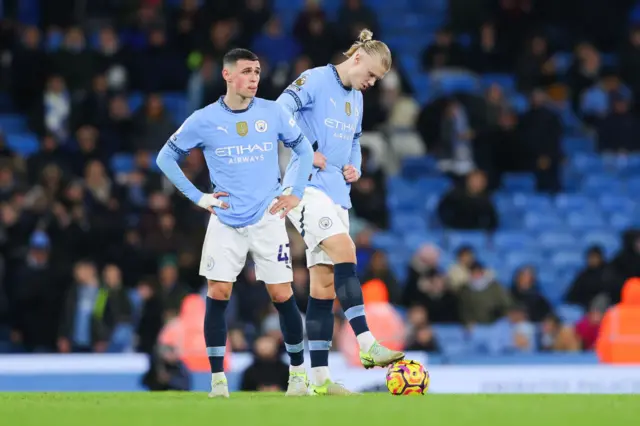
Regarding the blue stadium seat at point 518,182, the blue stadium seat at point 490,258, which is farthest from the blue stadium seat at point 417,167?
the blue stadium seat at point 490,258

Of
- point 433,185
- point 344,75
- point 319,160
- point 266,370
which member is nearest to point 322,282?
point 319,160

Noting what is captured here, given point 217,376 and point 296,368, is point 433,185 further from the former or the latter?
point 217,376

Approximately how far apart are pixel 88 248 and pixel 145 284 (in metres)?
1.35

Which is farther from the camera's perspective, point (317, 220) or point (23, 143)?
point (23, 143)

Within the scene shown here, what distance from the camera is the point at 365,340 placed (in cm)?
1026

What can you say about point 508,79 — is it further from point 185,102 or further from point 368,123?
point 185,102

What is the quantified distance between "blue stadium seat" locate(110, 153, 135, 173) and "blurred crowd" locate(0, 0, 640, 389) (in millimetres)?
178

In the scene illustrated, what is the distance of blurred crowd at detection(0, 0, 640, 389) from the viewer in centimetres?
1698

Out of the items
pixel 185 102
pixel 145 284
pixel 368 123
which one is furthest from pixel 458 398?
pixel 185 102

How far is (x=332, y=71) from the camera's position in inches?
426

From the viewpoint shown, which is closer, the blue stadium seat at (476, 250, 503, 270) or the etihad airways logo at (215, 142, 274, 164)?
the etihad airways logo at (215, 142, 274, 164)

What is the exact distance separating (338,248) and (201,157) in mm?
8985

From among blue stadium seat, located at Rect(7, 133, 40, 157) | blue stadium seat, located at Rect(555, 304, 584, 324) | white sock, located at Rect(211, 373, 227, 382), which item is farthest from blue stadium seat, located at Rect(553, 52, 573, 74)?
white sock, located at Rect(211, 373, 227, 382)

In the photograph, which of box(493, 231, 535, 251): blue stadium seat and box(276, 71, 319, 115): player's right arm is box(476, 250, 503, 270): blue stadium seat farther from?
box(276, 71, 319, 115): player's right arm
